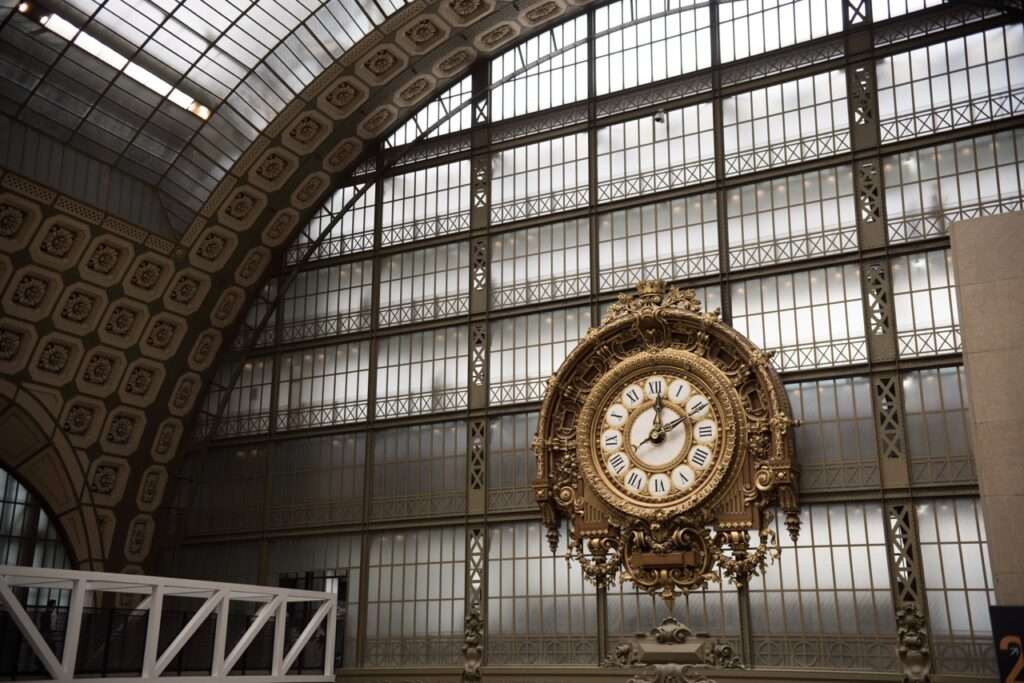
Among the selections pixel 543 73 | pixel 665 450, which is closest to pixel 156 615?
pixel 665 450

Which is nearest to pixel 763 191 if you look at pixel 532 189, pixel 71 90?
pixel 532 189

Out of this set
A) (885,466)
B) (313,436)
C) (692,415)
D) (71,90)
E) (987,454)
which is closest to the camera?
(987,454)

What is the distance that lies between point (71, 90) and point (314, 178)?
9.23m

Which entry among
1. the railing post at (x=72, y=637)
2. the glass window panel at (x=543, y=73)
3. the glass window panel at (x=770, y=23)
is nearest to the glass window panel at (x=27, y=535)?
the railing post at (x=72, y=637)

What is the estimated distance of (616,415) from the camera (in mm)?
35281

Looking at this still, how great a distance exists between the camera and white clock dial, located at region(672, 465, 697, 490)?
33.4 m

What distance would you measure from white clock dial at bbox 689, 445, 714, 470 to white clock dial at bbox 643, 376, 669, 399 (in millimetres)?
2088

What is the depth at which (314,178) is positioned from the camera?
43281 mm

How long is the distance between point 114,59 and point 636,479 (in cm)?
2273

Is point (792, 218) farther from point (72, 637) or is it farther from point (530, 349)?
point (72, 637)

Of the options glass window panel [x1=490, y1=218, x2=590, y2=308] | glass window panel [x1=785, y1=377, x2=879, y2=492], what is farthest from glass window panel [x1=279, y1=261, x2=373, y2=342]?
glass window panel [x1=785, y1=377, x2=879, y2=492]

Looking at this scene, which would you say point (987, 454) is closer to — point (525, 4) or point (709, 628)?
point (709, 628)

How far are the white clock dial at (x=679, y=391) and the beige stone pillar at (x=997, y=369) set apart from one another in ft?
29.8

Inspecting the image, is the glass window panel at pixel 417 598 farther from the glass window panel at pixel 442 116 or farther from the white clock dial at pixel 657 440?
the glass window panel at pixel 442 116
